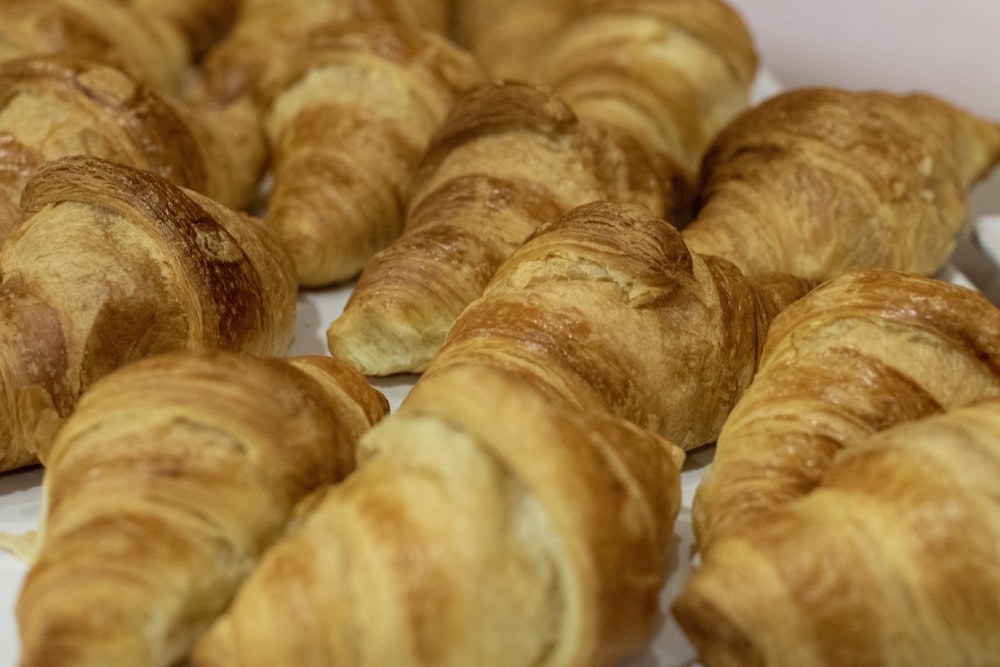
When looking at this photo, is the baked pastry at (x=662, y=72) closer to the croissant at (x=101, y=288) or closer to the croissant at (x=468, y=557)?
the croissant at (x=101, y=288)

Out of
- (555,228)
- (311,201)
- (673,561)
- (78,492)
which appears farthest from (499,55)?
(78,492)

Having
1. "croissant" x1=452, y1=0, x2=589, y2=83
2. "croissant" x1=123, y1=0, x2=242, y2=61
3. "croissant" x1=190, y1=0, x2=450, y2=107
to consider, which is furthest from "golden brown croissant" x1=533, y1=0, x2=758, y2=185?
"croissant" x1=123, y1=0, x2=242, y2=61

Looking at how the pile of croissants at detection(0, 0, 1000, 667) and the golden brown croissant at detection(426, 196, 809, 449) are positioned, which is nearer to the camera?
the pile of croissants at detection(0, 0, 1000, 667)

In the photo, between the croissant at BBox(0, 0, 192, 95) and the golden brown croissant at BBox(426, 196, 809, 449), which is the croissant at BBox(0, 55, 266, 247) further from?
the golden brown croissant at BBox(426, 196, 809, 449)

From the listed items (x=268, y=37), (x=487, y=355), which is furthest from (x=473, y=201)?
(x=268, y=37)

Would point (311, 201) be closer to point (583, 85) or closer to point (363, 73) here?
point (363, 73)

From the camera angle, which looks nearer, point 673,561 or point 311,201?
point 673,561

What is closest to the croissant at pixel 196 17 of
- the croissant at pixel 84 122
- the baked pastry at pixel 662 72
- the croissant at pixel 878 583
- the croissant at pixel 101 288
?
the croissant at pixel 84 122

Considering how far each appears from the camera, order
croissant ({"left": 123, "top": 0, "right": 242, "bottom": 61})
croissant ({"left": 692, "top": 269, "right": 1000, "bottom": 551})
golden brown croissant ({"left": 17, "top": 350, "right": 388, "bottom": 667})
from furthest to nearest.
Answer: croissant ({"left": 123, "top": 0, "right": 242, "bottom": 61}), croissant ({"left": 692, "top": 269, "right": 1000, "bottom": 551}), golden brown croissant ({"left": 17, "top": 350, "right": 388, "bottom": 667})
